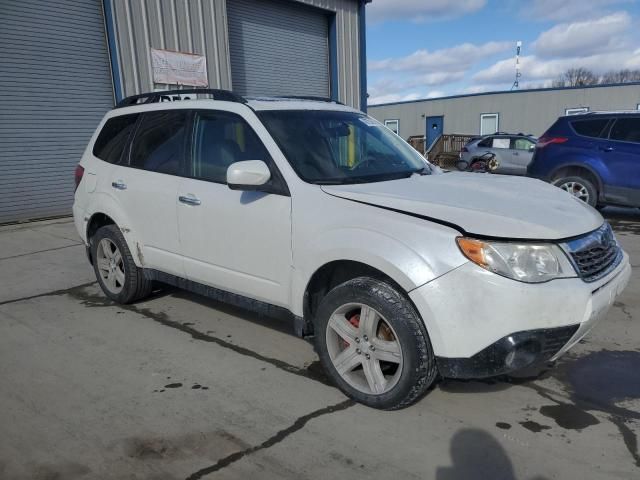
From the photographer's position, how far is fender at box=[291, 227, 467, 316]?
2631mm

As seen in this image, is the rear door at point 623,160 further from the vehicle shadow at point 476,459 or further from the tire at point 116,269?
the tire at point 116,269

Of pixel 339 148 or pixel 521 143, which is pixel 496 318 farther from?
pixel 521 143

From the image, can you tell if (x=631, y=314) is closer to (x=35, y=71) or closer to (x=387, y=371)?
(x=387, y=371)

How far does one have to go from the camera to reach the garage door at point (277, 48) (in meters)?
12.5

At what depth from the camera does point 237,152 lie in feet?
12.1

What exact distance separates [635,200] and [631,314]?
448 centimetres

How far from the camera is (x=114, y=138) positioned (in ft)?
15.9

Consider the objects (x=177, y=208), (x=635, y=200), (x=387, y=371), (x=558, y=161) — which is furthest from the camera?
(x=558, y=161)

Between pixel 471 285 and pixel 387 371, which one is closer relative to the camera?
pixel 471 285

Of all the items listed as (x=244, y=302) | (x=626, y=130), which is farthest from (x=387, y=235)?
(x=626, y=130)

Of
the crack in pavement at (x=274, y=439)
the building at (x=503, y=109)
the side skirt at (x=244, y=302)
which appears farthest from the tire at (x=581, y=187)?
the building at (x=503, y=109)

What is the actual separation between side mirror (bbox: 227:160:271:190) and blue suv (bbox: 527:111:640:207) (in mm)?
7058

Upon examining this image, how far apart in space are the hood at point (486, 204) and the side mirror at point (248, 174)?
0.40m

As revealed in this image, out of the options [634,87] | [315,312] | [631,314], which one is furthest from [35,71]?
[634,87]
